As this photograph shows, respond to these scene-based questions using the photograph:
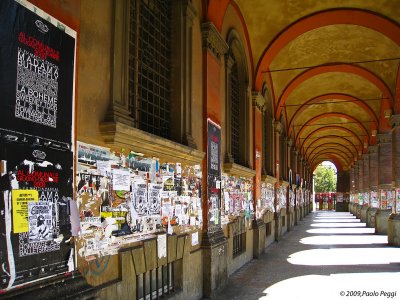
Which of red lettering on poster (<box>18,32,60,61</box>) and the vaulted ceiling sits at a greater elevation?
the vaulted ceiling

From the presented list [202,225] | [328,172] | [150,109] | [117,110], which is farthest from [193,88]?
[328,172]

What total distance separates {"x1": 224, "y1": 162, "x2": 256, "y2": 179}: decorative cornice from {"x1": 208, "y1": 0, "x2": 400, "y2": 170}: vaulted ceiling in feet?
9.73

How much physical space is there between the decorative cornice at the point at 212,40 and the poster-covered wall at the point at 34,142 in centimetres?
462

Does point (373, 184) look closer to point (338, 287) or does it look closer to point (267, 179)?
point (267, 179)

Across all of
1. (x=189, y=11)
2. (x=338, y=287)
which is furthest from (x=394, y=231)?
(x=189, y=11)

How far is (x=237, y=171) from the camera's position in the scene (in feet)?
34.5

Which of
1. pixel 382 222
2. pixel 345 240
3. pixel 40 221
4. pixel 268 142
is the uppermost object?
pixel 268 142

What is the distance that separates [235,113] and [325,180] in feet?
251

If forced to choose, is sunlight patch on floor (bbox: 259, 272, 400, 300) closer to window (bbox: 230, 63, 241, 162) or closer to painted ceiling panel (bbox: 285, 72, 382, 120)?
window (bbox: 230, 63, 241, 162)

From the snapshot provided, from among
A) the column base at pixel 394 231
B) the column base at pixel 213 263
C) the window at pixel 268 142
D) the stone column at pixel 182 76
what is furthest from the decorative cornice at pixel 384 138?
the stone column at pixel 182 76

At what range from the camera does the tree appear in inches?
3328

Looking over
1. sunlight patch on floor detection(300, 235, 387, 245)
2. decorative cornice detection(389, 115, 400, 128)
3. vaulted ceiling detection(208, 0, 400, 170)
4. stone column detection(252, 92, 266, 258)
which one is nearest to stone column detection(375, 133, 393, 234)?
vaulted ceiling detection(208, 0, 400, 170)

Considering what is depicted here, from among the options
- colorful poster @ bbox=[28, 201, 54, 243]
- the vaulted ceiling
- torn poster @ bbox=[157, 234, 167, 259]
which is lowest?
torn poster @ bbox=[157, 234, 167, 259]

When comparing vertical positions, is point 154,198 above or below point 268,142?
below
